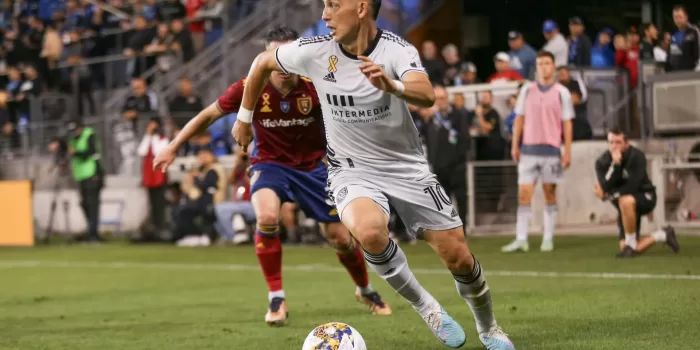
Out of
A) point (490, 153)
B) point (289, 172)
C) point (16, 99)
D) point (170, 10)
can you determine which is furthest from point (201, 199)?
point (289, 172)

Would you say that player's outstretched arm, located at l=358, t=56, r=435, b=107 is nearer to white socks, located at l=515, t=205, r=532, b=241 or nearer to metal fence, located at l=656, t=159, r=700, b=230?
white socks, located at l=515, t=205, r=532, b=241

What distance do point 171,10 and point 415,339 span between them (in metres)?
20.9

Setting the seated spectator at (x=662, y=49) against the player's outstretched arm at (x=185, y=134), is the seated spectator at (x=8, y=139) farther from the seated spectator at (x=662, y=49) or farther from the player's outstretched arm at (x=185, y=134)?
the player's outstretched arm at (x=185, y=134)

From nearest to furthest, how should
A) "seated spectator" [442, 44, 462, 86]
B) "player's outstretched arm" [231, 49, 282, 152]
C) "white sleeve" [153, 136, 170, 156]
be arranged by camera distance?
"player's outstretched arm" [231, 49, 282, 152]
"seated spectator" [442, 44, 462, 86]
"white sleeve" [153, 136, 170, 156]

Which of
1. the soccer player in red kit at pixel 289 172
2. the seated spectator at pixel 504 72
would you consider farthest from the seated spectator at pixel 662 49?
the soccer player in red kit at pixel 289 172

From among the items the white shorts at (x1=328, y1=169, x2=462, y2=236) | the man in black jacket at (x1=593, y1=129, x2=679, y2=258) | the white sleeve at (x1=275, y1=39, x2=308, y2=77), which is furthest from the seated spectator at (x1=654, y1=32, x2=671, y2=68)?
the white shorts at (x1=328, y1=169, x2=462, y2=236)

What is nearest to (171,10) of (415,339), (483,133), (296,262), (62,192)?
(62,192)

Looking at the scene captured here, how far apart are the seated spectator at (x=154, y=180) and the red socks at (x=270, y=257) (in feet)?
38.6

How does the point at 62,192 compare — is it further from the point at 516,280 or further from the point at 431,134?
the point at 516,280

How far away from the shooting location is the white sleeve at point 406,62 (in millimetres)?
6027

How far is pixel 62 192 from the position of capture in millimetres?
22969

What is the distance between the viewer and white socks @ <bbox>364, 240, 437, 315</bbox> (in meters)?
6.36

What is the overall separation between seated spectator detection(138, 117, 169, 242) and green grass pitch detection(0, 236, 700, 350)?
4739 millimetres

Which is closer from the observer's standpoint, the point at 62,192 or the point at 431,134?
the point at 431,134
